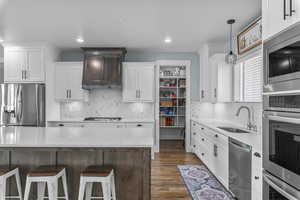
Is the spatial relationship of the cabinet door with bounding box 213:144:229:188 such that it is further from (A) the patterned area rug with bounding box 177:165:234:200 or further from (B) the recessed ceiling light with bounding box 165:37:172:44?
(B) the recessed ceiling light with bounding box 165:37:172:44

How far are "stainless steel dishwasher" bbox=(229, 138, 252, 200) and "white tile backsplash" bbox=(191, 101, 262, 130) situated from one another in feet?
2.56

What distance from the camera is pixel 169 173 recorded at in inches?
150

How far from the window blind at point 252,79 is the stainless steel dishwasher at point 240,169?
99cm

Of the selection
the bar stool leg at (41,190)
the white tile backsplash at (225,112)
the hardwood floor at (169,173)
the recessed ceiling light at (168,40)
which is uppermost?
the recessed ceiling light at (168,40)

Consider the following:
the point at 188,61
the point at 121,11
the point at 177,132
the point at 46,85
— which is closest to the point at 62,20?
the point at 121,11

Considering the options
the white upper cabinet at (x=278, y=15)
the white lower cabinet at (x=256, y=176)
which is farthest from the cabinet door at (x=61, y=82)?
the white upper cabinet at (x=278, y=15)

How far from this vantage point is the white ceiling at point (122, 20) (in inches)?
113

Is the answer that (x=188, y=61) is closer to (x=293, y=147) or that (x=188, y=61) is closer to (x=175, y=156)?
(x=175, y=156)

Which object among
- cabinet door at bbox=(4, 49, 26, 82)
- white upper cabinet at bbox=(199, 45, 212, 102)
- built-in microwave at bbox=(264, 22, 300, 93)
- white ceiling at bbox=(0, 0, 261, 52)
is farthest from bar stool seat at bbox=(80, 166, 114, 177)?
cabinet door at bbox=(4, 49, 26, 82)

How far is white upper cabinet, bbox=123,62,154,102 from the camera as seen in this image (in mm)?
5121

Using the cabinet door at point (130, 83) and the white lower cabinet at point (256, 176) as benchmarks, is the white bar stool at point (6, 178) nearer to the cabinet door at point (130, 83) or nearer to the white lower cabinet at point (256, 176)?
the white lower cabinet at point (256, 176)

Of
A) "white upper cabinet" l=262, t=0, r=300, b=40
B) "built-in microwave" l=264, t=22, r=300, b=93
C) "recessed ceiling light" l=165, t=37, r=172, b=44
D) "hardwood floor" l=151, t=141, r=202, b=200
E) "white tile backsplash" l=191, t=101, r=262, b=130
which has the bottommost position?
"hardwood floor" l=151, t=141, r=202, b=200

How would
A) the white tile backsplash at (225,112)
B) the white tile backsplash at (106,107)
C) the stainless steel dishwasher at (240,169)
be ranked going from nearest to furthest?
1. the stainless steel dishwasher at (240,169)
2. the white tile backsplash at (225,112)
3. the white tile backsplash at (106,107)

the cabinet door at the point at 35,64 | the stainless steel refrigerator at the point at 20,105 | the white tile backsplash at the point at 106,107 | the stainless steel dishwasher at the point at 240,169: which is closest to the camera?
the stainless steel dishwasher at the point at 240,169
